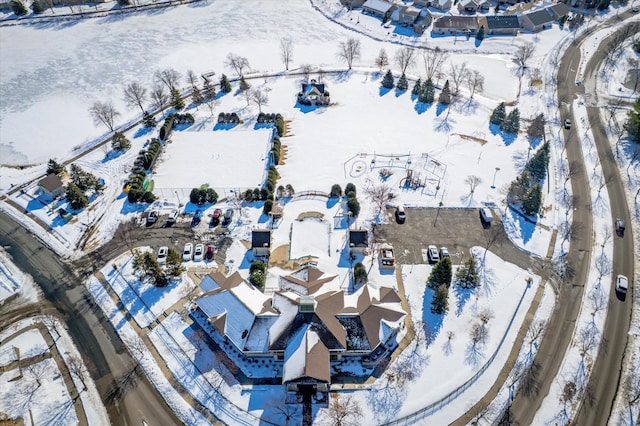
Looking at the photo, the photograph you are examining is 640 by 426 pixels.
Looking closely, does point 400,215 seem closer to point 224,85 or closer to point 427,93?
point 427,93

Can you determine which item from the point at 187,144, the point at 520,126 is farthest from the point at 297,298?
the point at 520,126

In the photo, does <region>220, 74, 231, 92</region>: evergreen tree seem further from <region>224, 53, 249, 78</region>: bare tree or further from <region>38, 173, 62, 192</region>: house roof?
<region>38, 173, 62, 192</region>: house roof

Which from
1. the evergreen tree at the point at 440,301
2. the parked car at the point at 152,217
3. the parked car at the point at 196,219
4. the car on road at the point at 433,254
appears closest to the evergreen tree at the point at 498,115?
the car on road at the point at 433,254

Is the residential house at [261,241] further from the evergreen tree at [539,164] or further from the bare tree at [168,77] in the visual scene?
the bare tree at [168,77]

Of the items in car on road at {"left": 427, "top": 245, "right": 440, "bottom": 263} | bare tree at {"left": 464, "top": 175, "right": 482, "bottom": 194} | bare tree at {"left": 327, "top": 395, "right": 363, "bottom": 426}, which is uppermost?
bare tree at {"left": 464, "top": 175, "right": 482, "bottom": 194}

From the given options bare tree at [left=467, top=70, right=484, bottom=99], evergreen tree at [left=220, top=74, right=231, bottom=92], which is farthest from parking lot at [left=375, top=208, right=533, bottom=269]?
evergreen tree at [left=220, top=74, right=231, bottom=92]

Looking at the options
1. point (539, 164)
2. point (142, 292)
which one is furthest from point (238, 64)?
point (539, 164)

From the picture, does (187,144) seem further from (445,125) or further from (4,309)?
(445,125)
